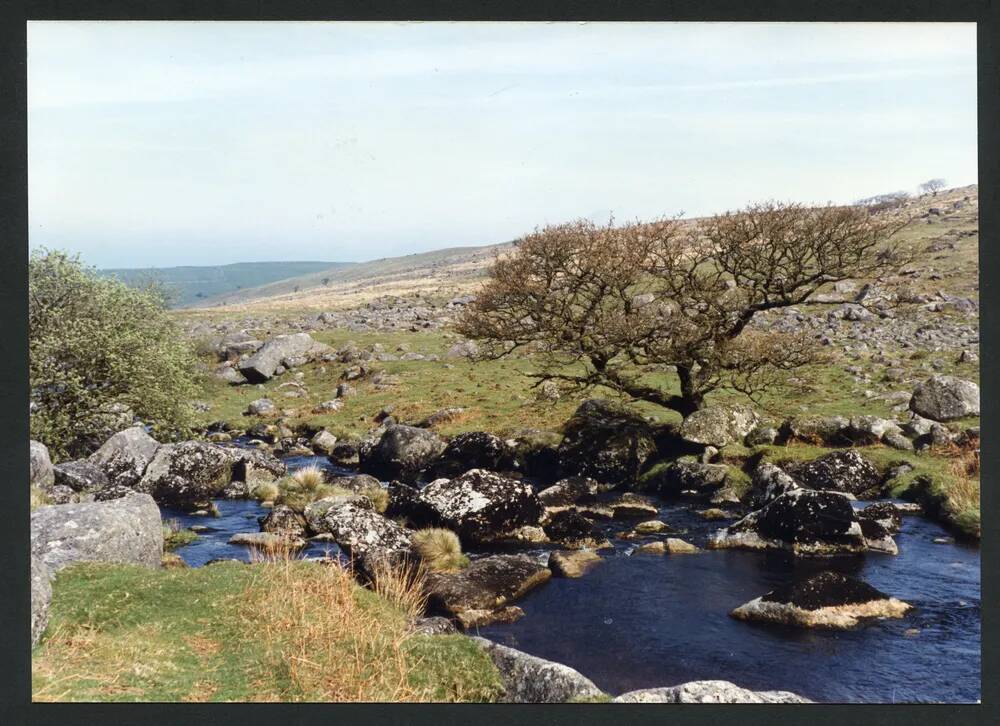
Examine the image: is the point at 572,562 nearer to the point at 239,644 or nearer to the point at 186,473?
the point at 239,644

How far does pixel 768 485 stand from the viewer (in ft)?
86.1

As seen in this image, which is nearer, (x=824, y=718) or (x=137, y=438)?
(x=824, y=718)

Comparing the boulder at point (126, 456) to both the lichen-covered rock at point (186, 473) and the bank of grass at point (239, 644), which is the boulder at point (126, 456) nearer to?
the lichen-covered rock at point (186, 473)

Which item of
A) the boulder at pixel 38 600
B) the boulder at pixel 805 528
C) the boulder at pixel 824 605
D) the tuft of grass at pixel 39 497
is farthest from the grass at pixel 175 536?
the boulder at pixel 824 605

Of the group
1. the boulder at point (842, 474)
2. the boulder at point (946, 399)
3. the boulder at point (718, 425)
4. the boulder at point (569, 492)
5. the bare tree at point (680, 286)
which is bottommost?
the boulder at point (569, 492)

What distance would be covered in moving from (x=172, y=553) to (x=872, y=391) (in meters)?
31.9

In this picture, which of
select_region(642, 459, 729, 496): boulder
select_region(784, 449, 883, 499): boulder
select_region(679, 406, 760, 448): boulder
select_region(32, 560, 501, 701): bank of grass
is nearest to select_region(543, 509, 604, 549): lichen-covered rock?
select_region(642, 459, 729, 496): boulder

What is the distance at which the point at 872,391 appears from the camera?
37094mm

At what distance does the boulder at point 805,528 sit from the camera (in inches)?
879

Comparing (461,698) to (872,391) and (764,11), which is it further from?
(872,391)

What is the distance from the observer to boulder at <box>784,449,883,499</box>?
1063 inches

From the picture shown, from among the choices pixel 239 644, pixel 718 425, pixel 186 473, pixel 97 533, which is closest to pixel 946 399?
pixel 718 425

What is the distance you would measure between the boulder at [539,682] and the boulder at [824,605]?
18.7ft

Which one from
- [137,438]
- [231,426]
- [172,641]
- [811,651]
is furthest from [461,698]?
[231,426]
